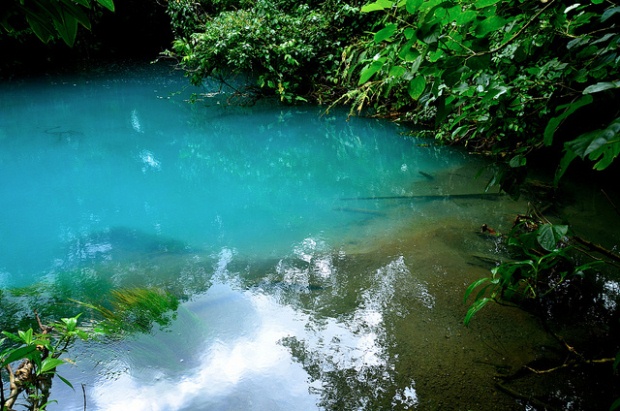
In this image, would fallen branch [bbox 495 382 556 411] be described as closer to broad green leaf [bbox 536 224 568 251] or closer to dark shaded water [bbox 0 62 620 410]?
dark shaded water [bbox 0 62 620 410]

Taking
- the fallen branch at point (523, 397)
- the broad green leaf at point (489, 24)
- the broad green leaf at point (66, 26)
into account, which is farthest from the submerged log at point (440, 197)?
the broad green leaf at point (66, 26)

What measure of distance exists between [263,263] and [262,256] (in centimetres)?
12

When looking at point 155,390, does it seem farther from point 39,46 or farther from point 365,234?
point 39,46

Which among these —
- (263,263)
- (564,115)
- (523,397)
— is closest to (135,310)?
(263,263)

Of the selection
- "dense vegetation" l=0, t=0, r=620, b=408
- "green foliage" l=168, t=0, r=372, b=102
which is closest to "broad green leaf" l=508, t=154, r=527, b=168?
"dense vegetation" l=0, t=0, r=620, b=408

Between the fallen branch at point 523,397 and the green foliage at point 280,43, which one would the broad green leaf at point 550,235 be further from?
the green foliage at point 280,43

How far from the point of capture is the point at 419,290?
2568mm

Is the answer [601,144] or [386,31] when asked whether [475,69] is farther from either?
[601,144]

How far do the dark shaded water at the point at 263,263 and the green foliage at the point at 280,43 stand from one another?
53.8 inches

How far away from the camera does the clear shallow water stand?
1.95 metres

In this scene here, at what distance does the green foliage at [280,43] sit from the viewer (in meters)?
7.02

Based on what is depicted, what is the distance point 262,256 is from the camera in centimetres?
318

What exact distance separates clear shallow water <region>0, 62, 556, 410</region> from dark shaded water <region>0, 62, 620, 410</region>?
0.5 inches

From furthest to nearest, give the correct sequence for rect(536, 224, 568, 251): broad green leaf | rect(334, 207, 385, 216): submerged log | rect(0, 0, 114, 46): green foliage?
rect(334, 207, 385, 216): submerged log < rect(536, 224, 568, 251): broad green leaf < rect(0, 0, 114, 46): green foliage
